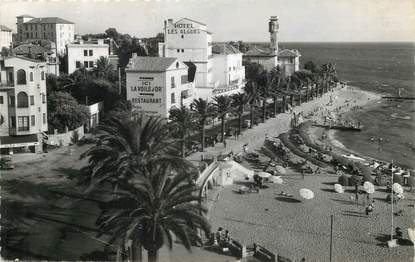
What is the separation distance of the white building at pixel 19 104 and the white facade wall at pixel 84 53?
31.6 m

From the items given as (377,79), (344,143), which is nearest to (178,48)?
(344,143)

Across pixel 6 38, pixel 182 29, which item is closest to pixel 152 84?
pixel 182 29

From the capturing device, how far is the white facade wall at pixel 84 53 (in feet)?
287

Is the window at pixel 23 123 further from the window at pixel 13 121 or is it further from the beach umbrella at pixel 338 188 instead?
the beach umbrella at pixel 338 188

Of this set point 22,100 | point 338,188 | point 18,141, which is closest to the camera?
point 338,188

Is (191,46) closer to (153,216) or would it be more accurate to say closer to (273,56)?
(273,56)

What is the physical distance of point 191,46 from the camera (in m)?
85.1

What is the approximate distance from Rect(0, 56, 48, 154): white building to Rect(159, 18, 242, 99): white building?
101ft

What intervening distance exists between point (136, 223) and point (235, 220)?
668 inches

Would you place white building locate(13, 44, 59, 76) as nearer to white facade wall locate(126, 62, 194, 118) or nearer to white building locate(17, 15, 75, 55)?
white building locate(17, 15, 75, 55)

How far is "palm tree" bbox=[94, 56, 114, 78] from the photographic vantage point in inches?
3182

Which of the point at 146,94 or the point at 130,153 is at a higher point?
the point at 146,94

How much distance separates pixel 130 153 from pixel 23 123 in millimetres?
27621

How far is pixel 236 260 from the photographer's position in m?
32.3
